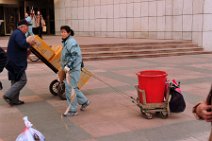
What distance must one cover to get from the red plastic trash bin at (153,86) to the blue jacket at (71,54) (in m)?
1.19

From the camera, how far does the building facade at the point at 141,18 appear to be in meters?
17.1

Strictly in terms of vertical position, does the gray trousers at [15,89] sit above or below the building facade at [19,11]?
below

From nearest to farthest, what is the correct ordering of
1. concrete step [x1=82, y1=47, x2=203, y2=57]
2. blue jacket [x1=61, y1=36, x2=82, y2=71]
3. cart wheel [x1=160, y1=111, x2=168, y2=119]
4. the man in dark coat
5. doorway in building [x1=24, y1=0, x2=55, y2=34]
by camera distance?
cart wheel [x1=160, y1=111, x2=168, y2=119] → blue jacket [x1=61, y1=36, x2=82, y2=71] → the man in dark coat → concrete step [x1=82, y1=47, x2=203, y2=57] → doorway in building [x1=24, y1=0, x2=55, y2=34]

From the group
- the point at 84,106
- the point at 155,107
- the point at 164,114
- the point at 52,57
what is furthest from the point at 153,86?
the point at 52,57

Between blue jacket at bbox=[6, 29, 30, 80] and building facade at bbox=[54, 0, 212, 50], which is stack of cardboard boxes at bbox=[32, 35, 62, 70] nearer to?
blue jacket at bbox=[6, 29, 30, 80]

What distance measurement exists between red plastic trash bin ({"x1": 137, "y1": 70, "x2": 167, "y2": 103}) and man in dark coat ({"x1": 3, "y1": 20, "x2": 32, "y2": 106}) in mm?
2408

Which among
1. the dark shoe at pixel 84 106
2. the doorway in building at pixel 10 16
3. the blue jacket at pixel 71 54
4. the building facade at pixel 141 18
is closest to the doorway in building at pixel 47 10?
the doorway in building at pixel 10 16

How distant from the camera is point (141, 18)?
66.6 feet

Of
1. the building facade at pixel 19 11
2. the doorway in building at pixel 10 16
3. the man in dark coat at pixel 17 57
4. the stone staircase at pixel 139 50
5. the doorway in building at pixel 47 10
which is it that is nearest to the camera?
the man in dark coat at pixel 17 57

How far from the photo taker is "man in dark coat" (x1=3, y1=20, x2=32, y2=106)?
21.8ft

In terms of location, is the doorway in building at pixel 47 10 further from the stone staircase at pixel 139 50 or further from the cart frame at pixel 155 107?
the cart frame at pixel 155 107

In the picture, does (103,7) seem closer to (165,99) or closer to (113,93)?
(113,93)

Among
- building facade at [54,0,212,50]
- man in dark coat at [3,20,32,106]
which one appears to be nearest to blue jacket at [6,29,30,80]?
man in dark coat at [3,20,32,106]

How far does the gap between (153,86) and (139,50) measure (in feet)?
33.2
